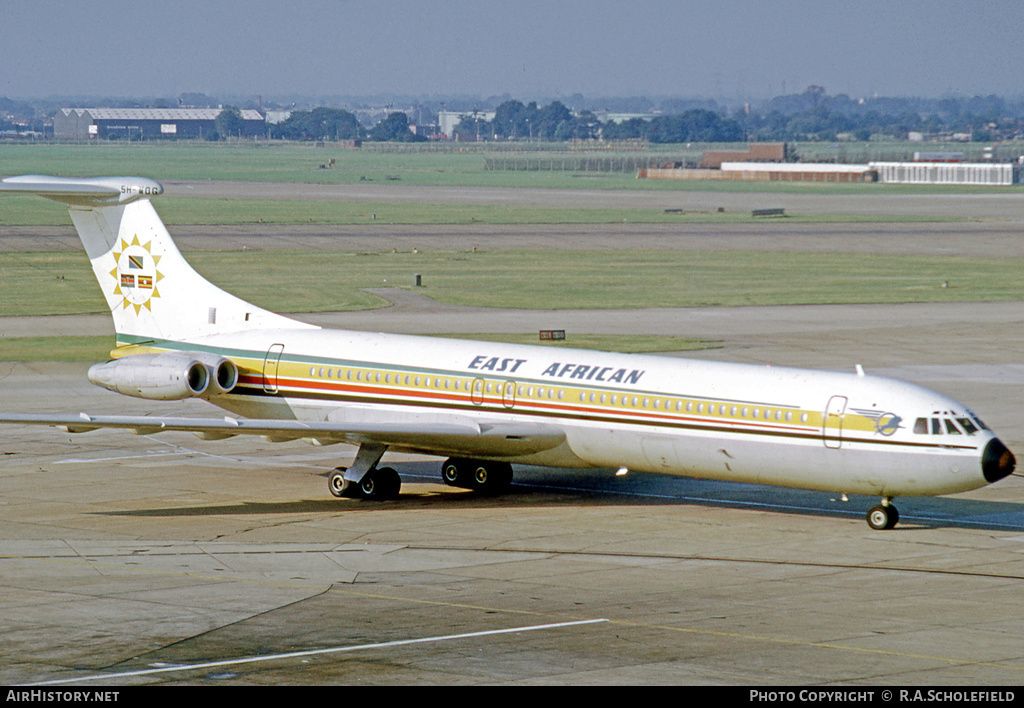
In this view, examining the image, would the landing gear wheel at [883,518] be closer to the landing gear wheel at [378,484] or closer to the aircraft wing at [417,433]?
the aircraft wing at [417,433]

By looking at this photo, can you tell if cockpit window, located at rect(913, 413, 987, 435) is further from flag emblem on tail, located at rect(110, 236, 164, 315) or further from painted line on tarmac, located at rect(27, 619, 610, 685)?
flag emblem on tail, located at rect(110, 236, 164, 315)

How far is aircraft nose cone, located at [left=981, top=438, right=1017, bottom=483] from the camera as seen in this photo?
26.8 m

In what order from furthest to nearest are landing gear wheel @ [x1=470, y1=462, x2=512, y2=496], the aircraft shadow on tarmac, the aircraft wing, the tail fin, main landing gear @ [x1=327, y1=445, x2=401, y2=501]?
the tail fin → landing gear wheel @ [x1=470, y1=462, x2=512, y2=496] → main landing gear @ [x1=327, y1=445, x2=401, y2=501] → the aircraft shadow on tarmac → the aircraft wing

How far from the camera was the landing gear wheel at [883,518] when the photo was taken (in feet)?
93.3

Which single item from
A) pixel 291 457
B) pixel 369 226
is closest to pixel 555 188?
pixel 369 226

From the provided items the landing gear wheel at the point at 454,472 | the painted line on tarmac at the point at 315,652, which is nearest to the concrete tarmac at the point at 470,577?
the painted line on tarmac at the point at 315,652

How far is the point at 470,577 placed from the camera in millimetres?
24547

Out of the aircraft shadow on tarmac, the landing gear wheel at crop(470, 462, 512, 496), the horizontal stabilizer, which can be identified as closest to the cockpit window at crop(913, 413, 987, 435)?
the aircraft shadow on tarmac

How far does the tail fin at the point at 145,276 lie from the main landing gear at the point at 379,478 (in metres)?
4.75

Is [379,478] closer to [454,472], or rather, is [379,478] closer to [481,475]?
[454,472]

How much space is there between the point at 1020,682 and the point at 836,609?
4.58m

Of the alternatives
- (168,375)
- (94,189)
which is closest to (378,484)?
(168,375)

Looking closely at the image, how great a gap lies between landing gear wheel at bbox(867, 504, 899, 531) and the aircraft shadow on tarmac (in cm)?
52
